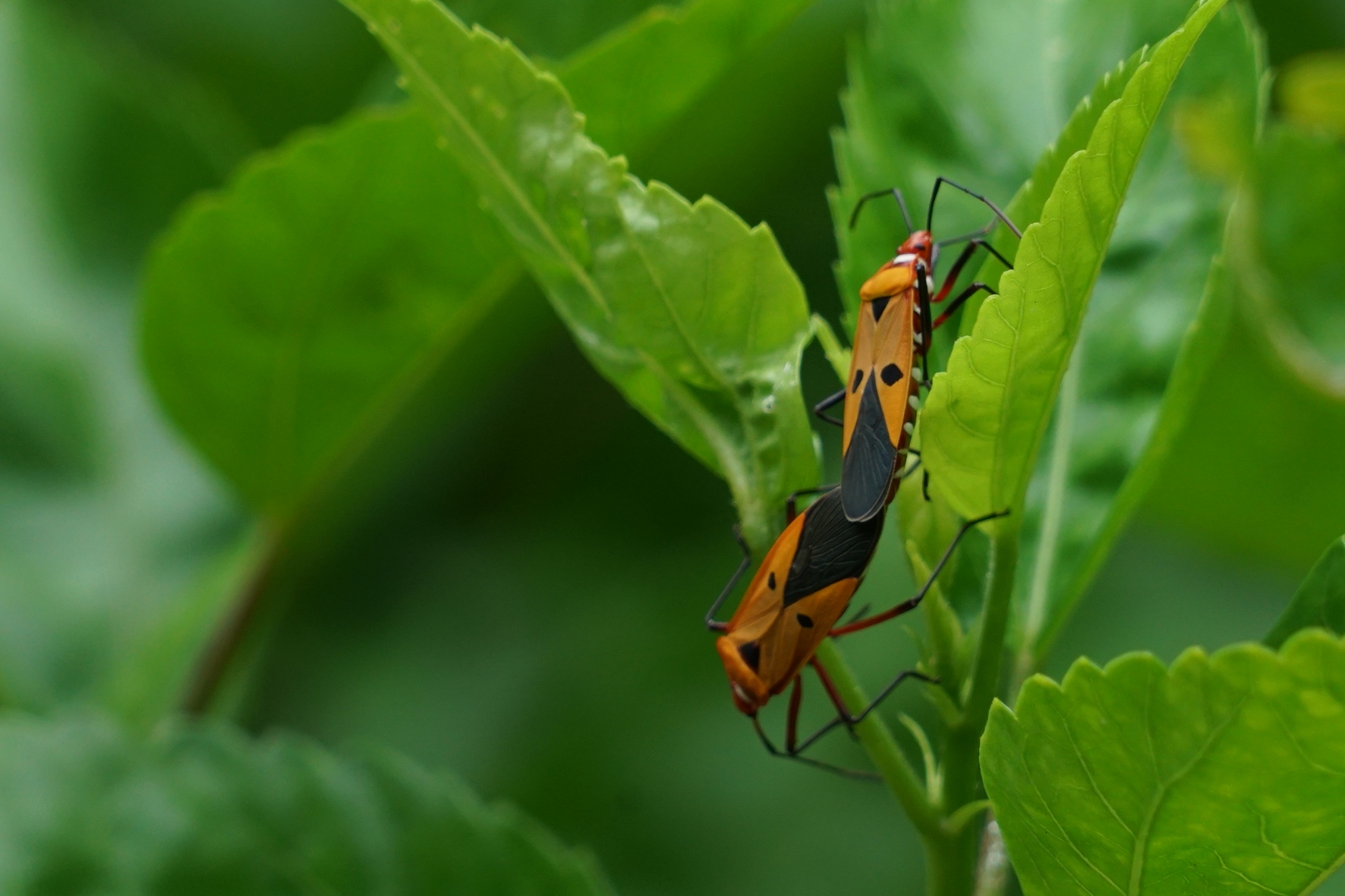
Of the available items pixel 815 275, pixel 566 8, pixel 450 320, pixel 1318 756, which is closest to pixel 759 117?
pixel 815 275

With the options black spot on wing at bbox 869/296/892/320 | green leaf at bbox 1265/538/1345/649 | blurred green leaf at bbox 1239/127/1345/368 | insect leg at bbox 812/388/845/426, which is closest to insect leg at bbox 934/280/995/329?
black spot on wing at bbox 869/296/892/320

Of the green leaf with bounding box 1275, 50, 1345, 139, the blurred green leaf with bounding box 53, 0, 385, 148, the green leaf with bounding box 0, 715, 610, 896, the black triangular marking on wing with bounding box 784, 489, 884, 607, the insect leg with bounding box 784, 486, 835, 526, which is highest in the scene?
the blurred green leaf with bounding box 53, 0, 385, 148

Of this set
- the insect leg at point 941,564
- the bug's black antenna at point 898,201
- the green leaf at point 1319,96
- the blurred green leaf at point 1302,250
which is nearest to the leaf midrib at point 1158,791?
Result: the insect leg at point 941,564

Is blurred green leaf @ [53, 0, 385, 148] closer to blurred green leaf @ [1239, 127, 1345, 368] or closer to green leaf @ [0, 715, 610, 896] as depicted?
green leaf @ [0, 715, 610, 896]

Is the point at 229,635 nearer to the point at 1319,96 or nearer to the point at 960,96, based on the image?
the point at 960,96

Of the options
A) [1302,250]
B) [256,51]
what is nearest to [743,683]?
[1302,250]

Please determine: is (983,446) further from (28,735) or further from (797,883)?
(797,883)

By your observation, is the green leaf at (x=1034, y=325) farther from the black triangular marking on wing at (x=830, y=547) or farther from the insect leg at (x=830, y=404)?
the insect leg at (x=830, y=404)
